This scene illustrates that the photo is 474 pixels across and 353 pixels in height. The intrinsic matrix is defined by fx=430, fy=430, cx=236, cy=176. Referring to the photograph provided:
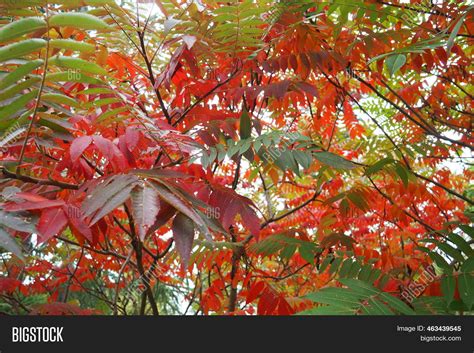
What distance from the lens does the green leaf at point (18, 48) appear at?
1.44 metres

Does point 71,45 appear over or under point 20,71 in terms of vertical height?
over

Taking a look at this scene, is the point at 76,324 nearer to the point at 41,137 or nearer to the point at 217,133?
the point at 41,137

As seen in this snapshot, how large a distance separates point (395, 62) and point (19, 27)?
4.96 ft

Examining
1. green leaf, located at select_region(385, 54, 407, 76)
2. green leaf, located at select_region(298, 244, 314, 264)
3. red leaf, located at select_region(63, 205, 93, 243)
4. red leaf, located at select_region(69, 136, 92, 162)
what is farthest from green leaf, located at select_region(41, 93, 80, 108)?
green leaf, located at select_region(298, 244, 314, 264)

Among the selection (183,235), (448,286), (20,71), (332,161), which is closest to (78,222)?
(183,235)

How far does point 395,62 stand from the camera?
6.27 ft

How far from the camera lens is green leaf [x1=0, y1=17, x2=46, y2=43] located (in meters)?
1.43

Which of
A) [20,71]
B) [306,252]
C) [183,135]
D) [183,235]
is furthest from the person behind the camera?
[306,252]

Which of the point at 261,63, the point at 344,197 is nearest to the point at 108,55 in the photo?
the point at 261,63

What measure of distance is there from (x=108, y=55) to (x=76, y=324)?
1534 mm

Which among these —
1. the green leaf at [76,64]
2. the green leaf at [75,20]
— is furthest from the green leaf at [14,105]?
the green leaf at [75,20]

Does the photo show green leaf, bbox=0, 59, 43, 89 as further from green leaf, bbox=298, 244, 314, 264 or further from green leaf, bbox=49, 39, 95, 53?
green leaf, bbox=298, 244, 314, 264

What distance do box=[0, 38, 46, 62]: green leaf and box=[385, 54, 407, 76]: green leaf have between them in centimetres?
140

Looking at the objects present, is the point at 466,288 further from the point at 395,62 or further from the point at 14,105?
the point at 14,105
